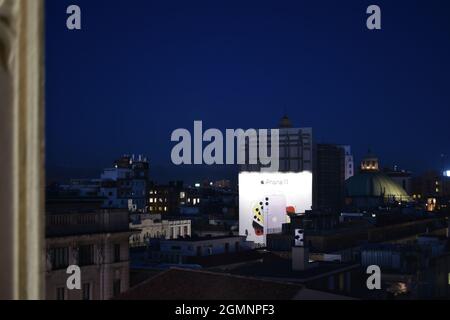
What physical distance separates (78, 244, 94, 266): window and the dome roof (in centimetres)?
2407

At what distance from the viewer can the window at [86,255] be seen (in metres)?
7.13

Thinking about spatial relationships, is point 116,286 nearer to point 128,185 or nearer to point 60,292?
point 60,292

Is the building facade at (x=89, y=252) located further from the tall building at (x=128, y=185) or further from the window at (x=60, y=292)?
the tall building at (x=128, y=185)

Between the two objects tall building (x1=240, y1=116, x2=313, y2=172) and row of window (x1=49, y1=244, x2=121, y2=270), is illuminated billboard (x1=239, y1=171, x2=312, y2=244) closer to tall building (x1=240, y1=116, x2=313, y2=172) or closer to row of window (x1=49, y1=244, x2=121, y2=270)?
tall building (x1=240, y1=116, x2=313, y2=172)

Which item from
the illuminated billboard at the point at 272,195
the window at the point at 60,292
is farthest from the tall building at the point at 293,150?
the window at the point at 60,292

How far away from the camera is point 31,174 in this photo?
529mm

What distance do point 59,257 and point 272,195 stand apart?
14840 mm

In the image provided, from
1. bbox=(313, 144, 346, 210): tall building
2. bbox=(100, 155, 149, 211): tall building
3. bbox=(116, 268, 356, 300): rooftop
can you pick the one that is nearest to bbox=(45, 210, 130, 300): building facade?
bbox=(116, 268, 356, 300): rooftop

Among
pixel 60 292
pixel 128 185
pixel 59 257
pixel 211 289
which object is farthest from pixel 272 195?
pixel 211 289

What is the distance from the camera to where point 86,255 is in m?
7.22

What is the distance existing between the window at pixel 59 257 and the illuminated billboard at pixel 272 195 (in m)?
13.4

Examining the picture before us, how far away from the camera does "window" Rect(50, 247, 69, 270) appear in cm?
676
